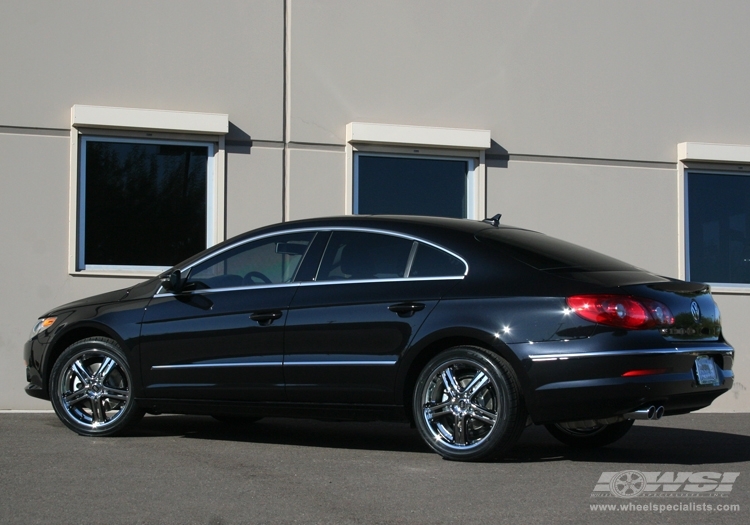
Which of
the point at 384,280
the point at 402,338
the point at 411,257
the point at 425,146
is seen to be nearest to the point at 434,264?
the point at 411,257

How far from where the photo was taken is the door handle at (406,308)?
21.3ft

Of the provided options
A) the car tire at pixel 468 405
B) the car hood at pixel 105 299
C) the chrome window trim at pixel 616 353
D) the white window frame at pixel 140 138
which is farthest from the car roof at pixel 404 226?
the white window frame at pixel 140 138

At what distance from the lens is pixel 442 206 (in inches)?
460

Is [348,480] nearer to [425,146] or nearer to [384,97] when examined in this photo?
[425,146]

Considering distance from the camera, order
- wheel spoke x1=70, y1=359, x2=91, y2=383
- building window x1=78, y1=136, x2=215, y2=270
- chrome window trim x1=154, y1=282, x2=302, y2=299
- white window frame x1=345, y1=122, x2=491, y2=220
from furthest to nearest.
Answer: white window frame x1=345, y1=122, x2=491, y2=220 → building window x1=78, y1=136, x2=215, y2=270 → wheel spoke x1=70, y1=359, x2=91, y2=383 → chrome window trim x1=154, y1=282, x2=302, y2=299

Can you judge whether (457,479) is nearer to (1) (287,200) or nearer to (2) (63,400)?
(2) (63,400)

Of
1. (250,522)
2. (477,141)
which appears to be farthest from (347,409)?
(477,141)

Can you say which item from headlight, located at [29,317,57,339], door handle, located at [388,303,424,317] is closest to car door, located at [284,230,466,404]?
door handle, located at [388,303,424,317]

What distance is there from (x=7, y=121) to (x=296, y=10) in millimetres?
3202

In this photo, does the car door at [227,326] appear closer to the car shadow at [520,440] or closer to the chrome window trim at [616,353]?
the car shadow at [520,440]

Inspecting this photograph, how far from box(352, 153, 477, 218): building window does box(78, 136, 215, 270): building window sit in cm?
166

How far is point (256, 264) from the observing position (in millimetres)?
7406

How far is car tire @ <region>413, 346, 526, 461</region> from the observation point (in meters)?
6.14

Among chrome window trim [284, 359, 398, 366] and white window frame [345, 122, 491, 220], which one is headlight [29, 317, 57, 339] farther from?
white window frame [345, 122, 491, 220]
